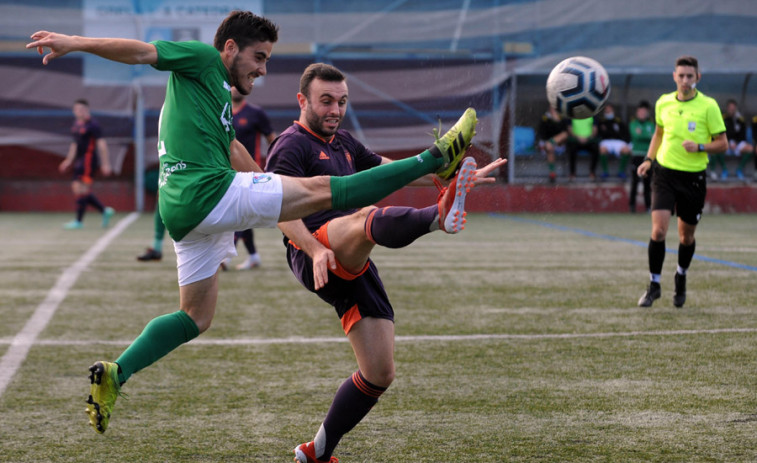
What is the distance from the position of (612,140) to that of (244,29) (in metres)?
18.0

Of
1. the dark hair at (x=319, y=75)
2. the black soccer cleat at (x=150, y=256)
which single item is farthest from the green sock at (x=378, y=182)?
the black soccer cleat at (x=150, y=256)

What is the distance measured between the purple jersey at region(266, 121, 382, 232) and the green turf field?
1.07m

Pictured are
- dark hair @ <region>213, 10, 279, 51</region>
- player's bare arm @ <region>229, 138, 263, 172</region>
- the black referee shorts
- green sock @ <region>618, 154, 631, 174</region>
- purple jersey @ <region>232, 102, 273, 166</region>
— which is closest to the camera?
dark hair @ <region>213, 10, 279, 51</region>

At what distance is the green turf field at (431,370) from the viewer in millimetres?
4340

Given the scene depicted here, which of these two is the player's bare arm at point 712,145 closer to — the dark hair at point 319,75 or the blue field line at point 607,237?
the blue field line at point 607,237

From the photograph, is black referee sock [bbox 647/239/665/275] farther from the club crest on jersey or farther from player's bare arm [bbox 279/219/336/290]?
the club crest on jersey

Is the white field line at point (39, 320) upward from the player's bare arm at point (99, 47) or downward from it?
downward

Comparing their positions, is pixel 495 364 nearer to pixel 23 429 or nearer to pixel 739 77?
pixel 23 429

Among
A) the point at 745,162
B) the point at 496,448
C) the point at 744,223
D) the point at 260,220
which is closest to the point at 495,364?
the point at 496,448

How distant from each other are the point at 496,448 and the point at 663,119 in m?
5.35

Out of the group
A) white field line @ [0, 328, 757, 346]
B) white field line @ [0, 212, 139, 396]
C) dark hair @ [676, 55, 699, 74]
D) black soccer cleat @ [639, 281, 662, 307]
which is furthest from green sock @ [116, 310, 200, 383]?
dark hair @ [676, 55, 699, 74]

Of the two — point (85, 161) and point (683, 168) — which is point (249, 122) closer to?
point (683, 168)

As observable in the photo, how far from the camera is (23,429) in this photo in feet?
15.1

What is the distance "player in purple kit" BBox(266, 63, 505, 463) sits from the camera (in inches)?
152
